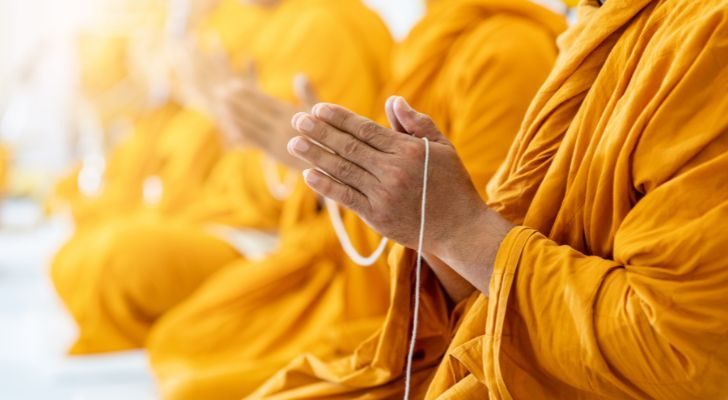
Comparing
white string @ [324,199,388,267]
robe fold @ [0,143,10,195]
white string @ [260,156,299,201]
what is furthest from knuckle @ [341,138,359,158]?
robe fold @ [0,143,10,195]

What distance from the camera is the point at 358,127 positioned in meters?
1.08

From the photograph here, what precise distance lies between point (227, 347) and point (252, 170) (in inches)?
24.2

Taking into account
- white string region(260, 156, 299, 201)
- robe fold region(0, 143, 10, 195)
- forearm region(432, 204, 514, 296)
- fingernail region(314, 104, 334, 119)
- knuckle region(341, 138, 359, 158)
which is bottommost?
forearm region(432, 204, 514, 296)

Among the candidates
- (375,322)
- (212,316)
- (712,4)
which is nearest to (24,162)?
(212,316)

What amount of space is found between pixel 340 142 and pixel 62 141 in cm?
510

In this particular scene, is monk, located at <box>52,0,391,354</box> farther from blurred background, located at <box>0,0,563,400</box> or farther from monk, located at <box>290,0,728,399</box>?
monk, located at <box>290,0,728,399</box>

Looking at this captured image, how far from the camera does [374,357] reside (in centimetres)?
128

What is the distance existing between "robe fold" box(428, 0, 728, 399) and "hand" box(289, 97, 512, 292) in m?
0.03

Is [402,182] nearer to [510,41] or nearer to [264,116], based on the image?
[510,41]

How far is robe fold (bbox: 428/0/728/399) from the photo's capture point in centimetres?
94

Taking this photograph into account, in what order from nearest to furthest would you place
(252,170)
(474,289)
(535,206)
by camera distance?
(535,206)
(474,289)
(252,170)

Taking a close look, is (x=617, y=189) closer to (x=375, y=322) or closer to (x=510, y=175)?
(x=510, y=175)

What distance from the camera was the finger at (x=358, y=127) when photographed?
3.51ft

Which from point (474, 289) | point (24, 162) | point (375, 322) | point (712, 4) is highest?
point (24, 162)
